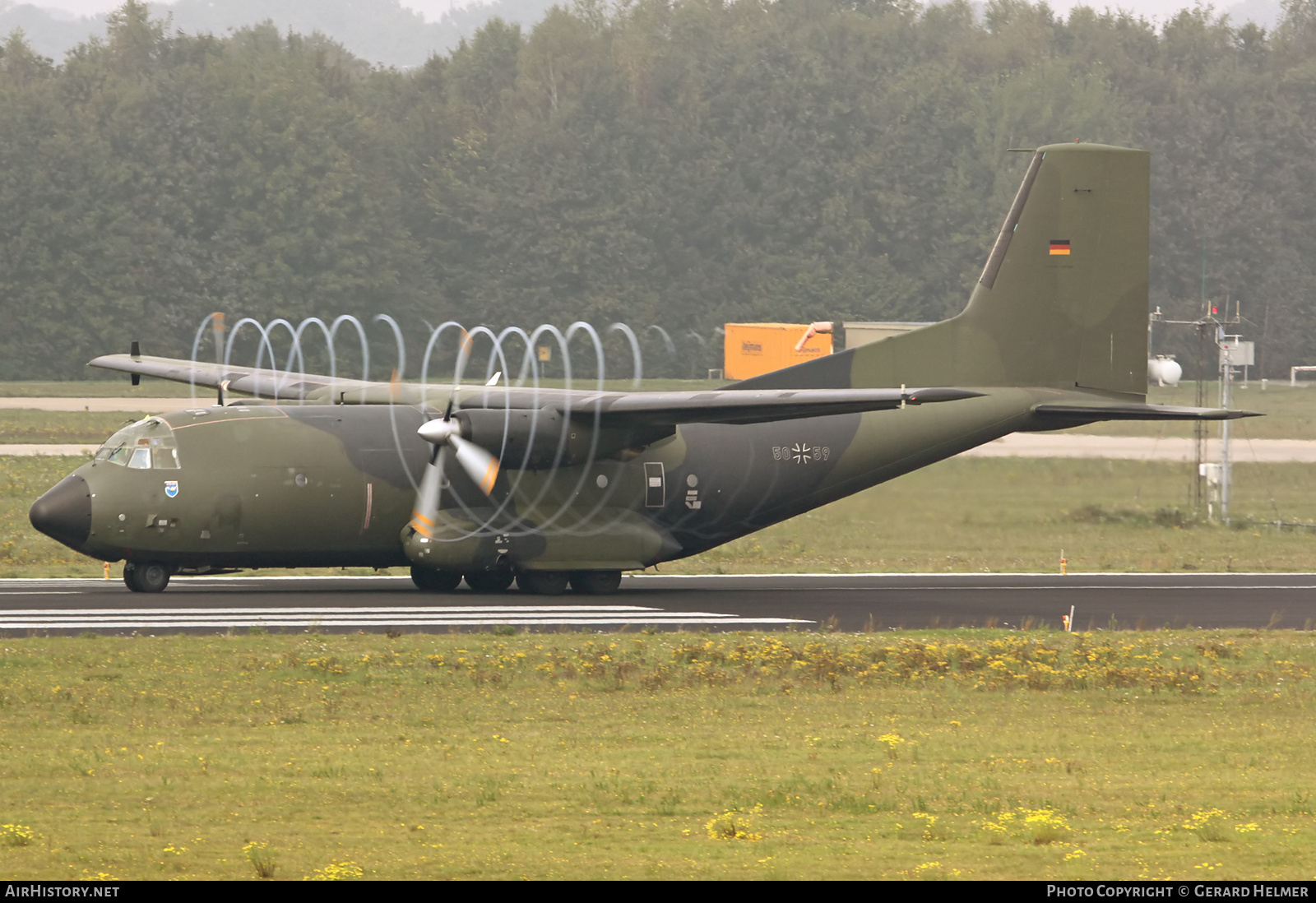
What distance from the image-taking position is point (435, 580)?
94.6 ft

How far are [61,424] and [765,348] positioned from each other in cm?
2962

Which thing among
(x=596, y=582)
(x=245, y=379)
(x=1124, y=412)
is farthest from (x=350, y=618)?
(x=1124, y=412)

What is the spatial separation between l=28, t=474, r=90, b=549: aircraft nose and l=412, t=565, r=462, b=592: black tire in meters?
5.48

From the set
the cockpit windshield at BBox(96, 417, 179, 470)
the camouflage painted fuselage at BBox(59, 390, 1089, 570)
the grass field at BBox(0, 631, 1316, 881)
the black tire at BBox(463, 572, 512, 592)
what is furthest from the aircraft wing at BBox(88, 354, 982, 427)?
the cockpit windshield at BBox(96, 417, 179, 470)

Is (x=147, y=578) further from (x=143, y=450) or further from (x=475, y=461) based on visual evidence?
(x=475, y=461)

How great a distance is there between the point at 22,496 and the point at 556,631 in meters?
25.3

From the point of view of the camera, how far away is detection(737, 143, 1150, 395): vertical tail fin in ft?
99.1

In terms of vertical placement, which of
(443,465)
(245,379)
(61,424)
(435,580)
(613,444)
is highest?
(245,379)

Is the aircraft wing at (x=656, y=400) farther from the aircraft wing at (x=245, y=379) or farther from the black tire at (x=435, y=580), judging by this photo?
the black tire at (x=435, y=580)

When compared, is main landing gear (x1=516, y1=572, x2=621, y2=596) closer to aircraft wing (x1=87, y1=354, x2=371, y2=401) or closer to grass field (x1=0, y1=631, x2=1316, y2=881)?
aircraft wing (x1=87, y1=354, x2=371, y2=401)

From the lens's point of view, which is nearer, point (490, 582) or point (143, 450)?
point (143, 450)

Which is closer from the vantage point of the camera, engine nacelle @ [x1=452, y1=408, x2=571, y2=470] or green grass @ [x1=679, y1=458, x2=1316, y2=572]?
engine nacelle @ [x1=452, y1=408, x2=571, y2=470]

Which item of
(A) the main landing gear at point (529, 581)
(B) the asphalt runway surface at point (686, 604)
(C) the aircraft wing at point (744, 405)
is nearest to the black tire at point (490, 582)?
(A) the main landing gear at point (529, 581)

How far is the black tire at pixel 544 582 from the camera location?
28625 millimetres
